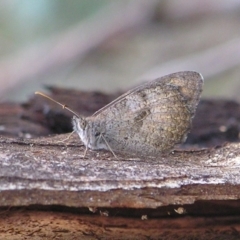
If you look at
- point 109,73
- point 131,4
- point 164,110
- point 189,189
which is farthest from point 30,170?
point 109,73

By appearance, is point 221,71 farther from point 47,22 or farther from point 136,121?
point 136,121

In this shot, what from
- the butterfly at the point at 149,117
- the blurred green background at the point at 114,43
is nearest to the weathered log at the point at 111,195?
the butterfly at the point at 149,117

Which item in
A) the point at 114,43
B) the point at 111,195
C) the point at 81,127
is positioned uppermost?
the point at 114,43

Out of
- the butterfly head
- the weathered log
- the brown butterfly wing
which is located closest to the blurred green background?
the butterfly head

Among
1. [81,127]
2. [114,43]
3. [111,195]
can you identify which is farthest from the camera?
[114,43]

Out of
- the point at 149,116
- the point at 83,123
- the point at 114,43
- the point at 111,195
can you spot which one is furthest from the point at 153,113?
the point at 114,43

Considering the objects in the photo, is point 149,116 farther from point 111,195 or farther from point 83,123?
point 111,195
